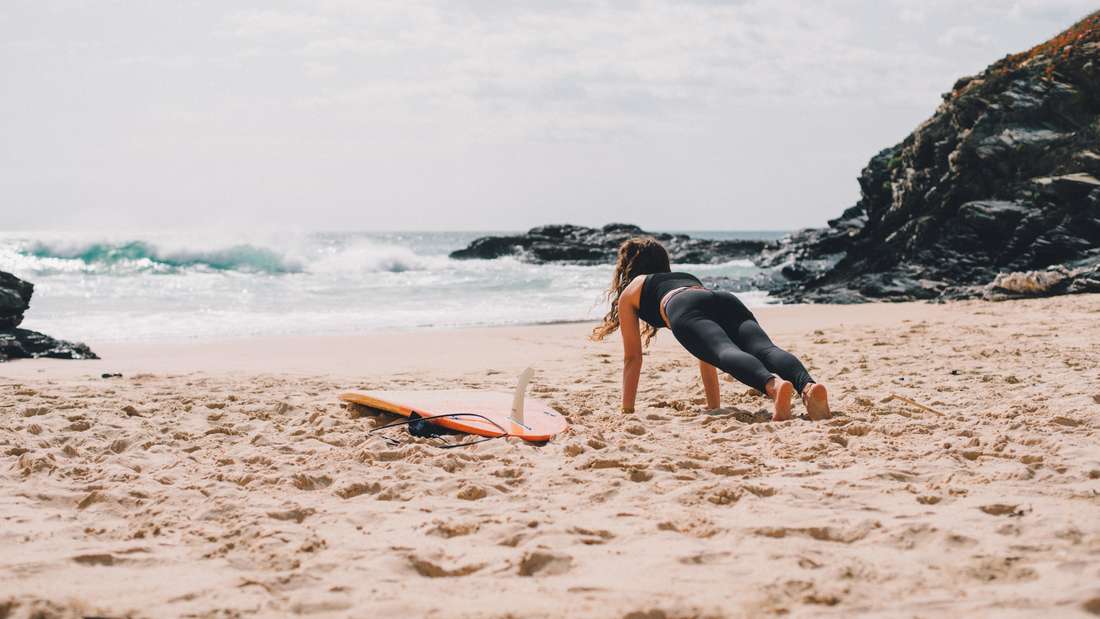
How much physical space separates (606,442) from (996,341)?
18.6ft

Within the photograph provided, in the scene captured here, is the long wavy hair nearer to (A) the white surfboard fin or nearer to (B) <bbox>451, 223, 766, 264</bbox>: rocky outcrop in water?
(A) the white surfboard fin

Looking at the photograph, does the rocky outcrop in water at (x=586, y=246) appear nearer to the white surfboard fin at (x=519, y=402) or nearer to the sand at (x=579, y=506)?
the sand at (x=579, y=506)

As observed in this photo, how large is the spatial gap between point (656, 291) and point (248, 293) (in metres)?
17.8

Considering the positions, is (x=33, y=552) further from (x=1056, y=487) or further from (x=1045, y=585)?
(x=1056, y=487)

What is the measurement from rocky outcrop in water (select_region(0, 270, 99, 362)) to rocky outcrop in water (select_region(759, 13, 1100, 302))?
1323cm

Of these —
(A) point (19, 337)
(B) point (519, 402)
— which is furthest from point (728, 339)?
(A) point (19, 337)

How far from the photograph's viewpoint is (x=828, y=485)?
11.0 ft

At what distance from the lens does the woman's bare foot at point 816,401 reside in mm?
4574

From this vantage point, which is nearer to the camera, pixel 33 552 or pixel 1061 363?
pixel 33 552

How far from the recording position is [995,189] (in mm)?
18203

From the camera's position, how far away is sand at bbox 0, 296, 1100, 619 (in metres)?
2.33

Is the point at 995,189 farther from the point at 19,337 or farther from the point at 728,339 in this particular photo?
the point at 19,337

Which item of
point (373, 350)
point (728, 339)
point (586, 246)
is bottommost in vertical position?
point (373, 350)

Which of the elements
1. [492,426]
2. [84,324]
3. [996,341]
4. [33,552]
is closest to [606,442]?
[492,426]
